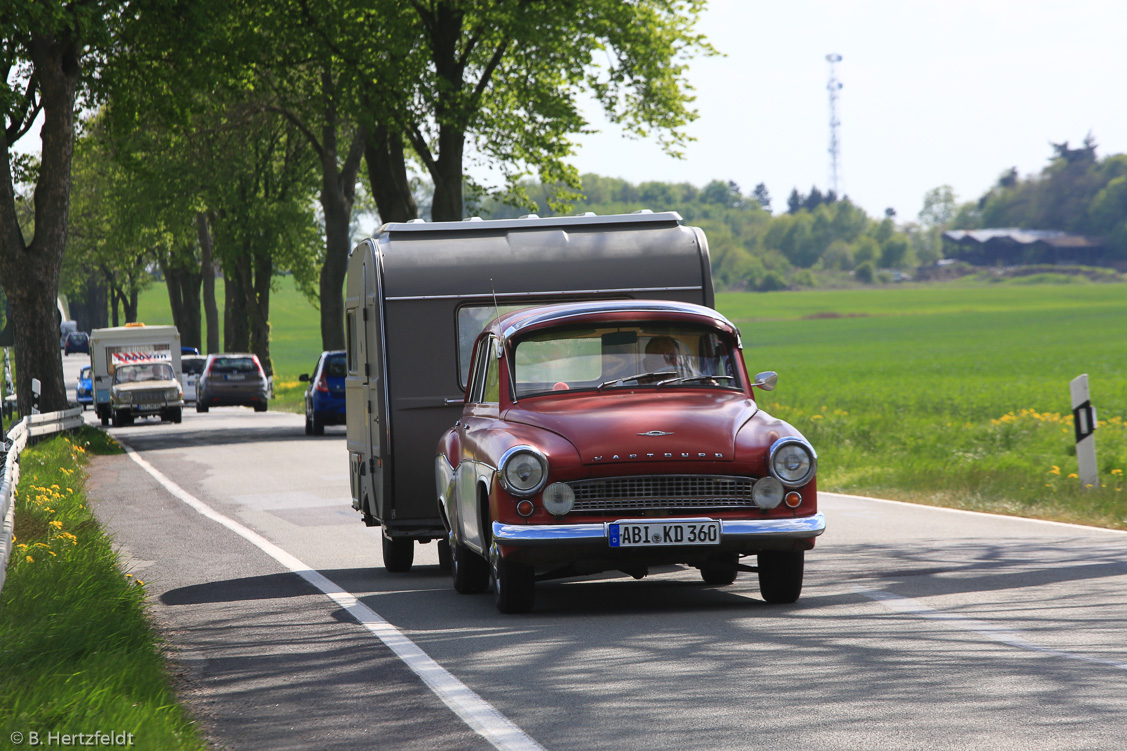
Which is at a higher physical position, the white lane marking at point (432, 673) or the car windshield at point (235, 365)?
the car windshield at point (235, 365)

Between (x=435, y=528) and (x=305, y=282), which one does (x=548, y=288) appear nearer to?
(x=435, y=528)

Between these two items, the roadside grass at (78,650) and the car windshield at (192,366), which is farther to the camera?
the car windshield at (192,366)

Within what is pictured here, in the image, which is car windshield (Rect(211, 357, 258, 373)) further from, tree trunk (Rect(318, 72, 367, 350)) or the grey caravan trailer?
the grey caravan trailer

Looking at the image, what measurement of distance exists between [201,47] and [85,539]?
2071 centimetres

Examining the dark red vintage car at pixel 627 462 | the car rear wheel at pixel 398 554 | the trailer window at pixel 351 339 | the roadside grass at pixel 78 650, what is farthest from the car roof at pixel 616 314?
the roadside grass at pixel 78 650

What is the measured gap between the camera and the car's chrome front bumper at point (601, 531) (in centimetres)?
818

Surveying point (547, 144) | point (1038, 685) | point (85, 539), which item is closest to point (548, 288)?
point (85, 539)

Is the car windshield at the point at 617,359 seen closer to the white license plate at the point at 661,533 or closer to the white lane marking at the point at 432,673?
the white license plate at the point at 661,533

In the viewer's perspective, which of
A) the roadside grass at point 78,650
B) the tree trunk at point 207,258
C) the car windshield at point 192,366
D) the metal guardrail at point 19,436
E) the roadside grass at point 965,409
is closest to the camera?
the roadside grass at point 78,650

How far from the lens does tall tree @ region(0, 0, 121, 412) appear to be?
88.4ft

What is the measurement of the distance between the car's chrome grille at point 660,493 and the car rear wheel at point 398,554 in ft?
9.72

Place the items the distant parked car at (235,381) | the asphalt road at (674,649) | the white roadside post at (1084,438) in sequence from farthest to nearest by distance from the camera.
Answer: the distant parked car at (235,381) < the white roadside post at (1084,438) < the asphalt road at (674,649)

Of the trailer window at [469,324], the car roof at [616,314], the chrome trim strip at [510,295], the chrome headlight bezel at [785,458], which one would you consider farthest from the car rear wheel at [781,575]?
the trailer window at [469,324]

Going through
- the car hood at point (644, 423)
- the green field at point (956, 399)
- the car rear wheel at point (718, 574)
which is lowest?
the green field at point (956, 399)
